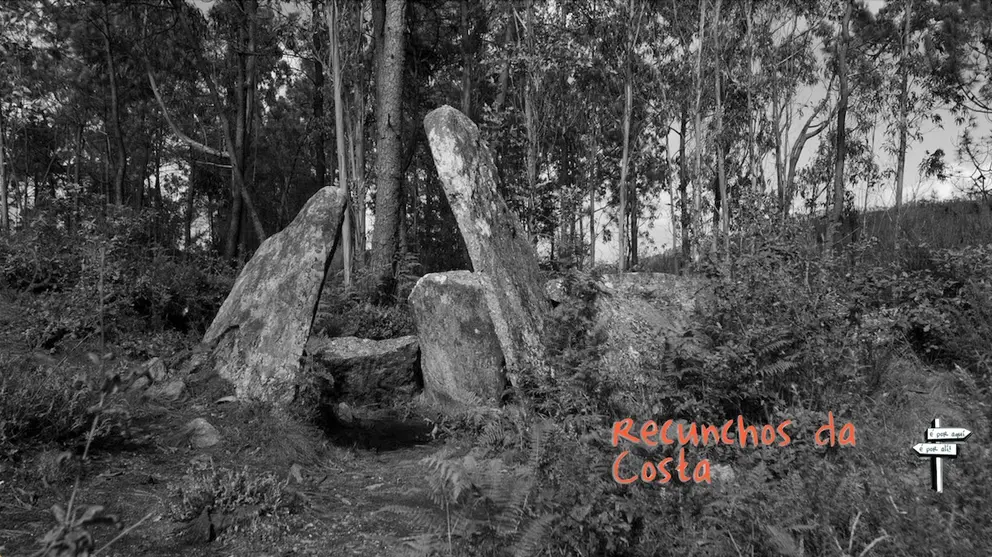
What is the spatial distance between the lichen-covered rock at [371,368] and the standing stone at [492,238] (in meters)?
2.06

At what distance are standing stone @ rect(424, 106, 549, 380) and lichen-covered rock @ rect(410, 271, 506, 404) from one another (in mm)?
784

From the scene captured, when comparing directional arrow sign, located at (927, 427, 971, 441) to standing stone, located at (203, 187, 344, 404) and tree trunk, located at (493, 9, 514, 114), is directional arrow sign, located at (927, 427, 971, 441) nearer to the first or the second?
standing stone, located at (203, 187, 344, 404)

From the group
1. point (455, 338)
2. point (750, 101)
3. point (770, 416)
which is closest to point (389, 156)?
point (455, 338)

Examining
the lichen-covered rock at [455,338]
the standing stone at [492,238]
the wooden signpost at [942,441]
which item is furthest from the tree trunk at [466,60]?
the wooden signpost at [942,441]

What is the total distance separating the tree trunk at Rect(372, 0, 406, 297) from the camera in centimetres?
970

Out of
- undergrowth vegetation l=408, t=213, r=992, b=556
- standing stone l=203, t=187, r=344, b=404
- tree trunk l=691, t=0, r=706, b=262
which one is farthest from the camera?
tree trunk l=691, t=0, r=706, b=262

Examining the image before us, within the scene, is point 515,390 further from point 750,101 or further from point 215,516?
point 750,101

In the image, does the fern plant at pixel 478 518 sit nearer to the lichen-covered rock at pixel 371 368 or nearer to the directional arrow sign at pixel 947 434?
the directional arrow sign at pixel 947 434

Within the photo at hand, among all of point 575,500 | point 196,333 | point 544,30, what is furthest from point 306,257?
point 544,30

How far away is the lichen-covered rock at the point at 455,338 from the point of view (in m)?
6.85

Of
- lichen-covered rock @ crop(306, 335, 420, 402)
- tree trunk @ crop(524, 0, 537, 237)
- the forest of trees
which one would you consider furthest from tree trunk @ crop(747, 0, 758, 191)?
lichen-covered rock @ crop(306, 335, 420, 402)

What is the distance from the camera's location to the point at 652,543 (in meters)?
2.67

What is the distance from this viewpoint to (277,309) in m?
6.00

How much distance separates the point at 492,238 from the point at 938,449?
4102 mm
